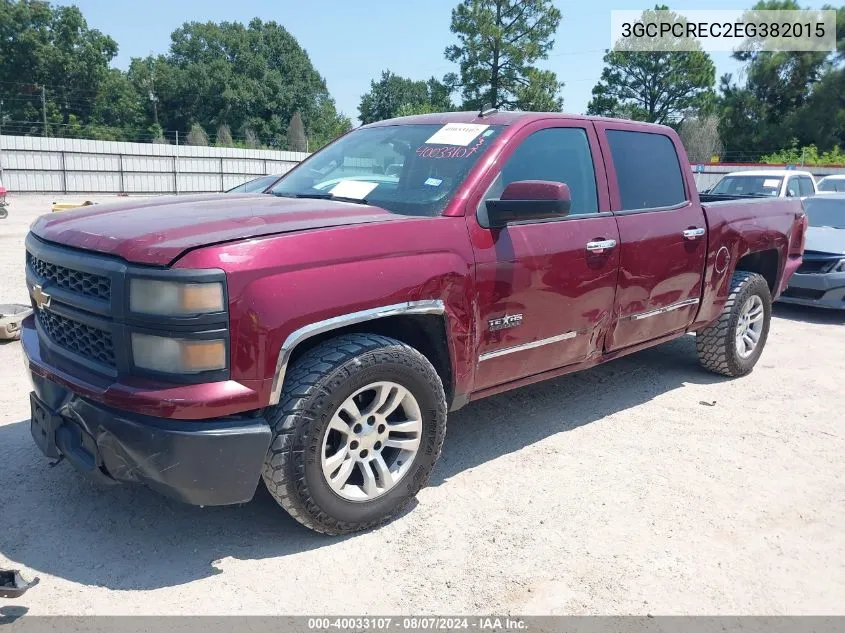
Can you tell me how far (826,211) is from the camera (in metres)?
9.77

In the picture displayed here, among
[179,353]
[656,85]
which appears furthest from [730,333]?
[656,85]

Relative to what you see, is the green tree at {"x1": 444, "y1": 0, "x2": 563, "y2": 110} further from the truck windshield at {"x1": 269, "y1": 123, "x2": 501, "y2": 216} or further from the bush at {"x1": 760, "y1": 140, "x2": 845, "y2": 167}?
the truck windshield at {"x1": 269, "y1": 123, "x2": 501, "y2": 216}

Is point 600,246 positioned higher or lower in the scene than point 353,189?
lower

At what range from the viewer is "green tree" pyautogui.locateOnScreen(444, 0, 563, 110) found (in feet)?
174

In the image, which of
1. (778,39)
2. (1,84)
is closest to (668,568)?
(778,39)

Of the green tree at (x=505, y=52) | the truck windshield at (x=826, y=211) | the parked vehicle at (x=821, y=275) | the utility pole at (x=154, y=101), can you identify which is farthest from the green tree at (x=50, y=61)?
the parked vehicle at (x=821, y=275)

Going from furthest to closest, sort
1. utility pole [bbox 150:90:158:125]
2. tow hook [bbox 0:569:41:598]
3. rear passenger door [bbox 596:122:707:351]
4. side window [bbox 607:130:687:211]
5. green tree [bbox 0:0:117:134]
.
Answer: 1. utility pole [bbox 150:90:158:125]
2. green tree [bbox 0:0:117:134]
3. side window [bbox 607:130:687:211]
4. rear passenger door [bbox 596:122:707:351]
5. tow hook [bbox 0:569:41:598]

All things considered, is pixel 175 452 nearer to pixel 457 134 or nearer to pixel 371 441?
pixel 371 441

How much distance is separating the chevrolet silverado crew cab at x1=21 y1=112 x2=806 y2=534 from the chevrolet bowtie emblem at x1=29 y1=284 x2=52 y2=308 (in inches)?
0.9

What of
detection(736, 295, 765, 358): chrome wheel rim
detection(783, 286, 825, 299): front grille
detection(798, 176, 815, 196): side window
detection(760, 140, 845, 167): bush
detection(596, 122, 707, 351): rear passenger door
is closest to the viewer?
detection(596, 122, 707, 351): rear passenger door

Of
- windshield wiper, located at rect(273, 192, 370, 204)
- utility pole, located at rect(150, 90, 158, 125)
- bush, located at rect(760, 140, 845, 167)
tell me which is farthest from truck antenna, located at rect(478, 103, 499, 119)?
utility pole, located at rect(150, 90, 158, 125)

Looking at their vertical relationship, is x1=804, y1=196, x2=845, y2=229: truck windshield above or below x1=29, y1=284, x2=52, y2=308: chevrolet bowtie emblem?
above

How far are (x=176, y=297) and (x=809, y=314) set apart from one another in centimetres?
858

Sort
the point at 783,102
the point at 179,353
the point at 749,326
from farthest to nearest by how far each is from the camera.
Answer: the point at 783,102, the point at 749,326, the point at 179,353
